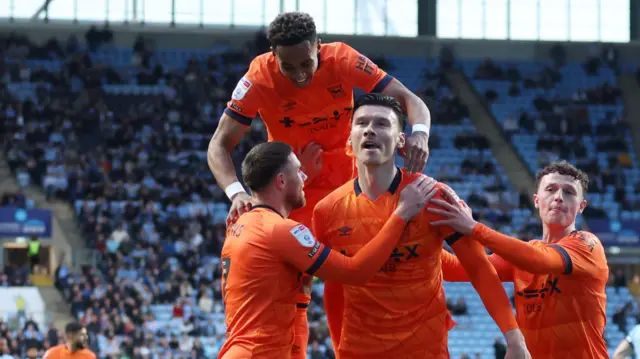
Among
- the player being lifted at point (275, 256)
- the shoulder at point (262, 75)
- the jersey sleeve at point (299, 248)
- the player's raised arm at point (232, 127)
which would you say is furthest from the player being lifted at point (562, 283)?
the shoulder at point (262, 75)

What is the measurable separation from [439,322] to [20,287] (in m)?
17.0

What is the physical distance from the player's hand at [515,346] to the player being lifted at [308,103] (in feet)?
4.74

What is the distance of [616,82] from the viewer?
3241 cm

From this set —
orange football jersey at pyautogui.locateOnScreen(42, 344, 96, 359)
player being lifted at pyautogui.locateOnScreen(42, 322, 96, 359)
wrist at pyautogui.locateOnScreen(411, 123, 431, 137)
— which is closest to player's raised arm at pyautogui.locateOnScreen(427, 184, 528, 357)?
wrist at pyautogui.locateOnScreen(411, 123, 431, 137)

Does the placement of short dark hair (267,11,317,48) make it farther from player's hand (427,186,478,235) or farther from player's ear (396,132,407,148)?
→ player's hand (427,186,478,235)

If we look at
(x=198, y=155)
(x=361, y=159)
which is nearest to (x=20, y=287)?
(x=198, y=155)

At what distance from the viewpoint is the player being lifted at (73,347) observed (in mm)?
12781

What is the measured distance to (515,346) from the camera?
18.8 ft

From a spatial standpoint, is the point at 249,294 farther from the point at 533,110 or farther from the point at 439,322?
the point at 533,110

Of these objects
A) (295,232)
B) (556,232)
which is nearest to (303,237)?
(295,232)

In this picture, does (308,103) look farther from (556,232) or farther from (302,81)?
(556,232)

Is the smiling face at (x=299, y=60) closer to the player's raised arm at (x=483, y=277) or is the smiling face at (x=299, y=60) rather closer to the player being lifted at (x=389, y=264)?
the player being lifted at (x=389, y=264)

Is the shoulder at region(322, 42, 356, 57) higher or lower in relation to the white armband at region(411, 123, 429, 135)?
higher

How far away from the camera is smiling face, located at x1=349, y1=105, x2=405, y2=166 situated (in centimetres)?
602
